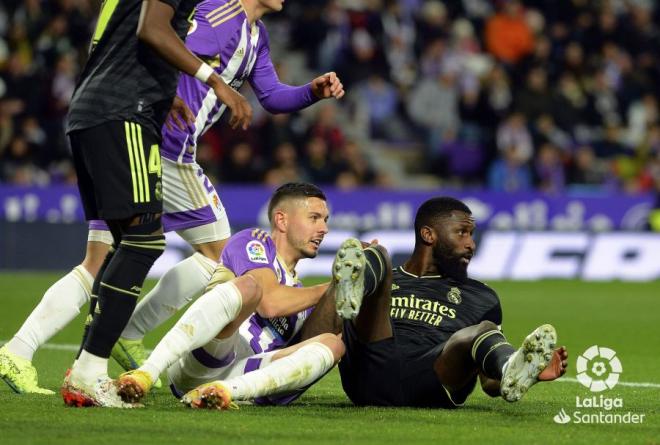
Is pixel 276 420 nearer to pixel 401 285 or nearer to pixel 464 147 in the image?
pixel 401 285

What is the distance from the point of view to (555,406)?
605 centimetres

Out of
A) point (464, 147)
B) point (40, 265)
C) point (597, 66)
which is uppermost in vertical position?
point (597, 66)

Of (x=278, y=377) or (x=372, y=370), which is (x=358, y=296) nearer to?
(x=278, y=377)

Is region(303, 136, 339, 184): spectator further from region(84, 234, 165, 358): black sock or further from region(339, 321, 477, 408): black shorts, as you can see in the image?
region(84, 234, 165, 358): black sock

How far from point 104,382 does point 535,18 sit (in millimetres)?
17377

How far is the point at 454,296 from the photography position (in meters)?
5.99

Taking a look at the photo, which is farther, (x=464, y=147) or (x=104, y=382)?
(x=464, y=147)

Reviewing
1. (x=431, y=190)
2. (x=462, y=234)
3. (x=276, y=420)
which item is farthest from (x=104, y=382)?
(x=431, y=190)

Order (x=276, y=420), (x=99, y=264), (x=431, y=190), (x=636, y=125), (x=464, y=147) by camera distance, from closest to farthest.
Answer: (x=276, y=420) → (x=99, y=264) → (x=431, y=190) → (x=464, y=147) → (x=636, y=125)

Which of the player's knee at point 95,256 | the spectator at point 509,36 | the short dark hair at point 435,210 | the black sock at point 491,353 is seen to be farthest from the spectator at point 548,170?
the black sock at point 491,353

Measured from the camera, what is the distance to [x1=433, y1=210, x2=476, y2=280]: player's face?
5969 millimetres

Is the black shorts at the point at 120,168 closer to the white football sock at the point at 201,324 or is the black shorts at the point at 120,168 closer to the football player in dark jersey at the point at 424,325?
the white football sock at the point at 201,324

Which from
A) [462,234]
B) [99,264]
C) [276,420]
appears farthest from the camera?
[99,264]

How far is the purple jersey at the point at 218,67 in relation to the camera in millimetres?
6945
